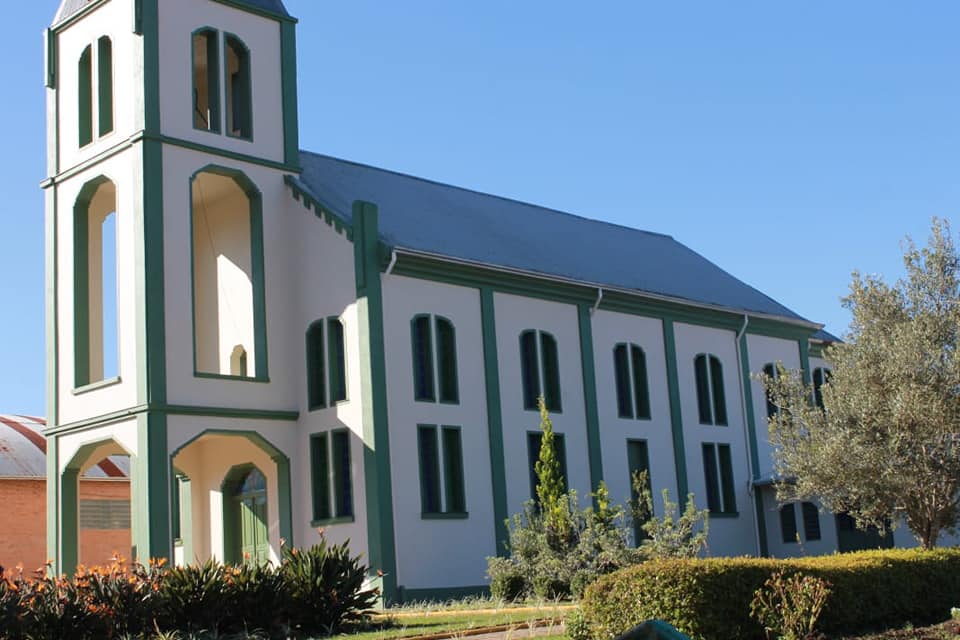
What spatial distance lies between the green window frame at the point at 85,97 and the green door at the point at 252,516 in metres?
9.17

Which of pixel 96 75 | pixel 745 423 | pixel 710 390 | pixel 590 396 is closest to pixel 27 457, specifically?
pixel 96 75

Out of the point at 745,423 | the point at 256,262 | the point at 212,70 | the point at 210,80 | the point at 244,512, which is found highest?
the point at 212,70

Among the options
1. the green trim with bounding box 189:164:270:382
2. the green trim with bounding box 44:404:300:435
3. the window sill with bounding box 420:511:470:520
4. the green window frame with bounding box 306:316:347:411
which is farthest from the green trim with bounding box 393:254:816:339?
the window sill with bounding box 420:511:470:520

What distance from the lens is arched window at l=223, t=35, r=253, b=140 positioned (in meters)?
29.5

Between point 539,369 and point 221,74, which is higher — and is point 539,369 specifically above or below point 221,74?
below

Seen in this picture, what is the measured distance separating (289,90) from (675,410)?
13.7 m

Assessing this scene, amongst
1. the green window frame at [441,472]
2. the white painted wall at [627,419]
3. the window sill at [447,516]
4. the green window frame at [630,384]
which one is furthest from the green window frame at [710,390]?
the window sill at [447,516]

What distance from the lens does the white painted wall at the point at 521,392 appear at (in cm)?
2961

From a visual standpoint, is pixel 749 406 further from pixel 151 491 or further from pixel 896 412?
pixel 151 491

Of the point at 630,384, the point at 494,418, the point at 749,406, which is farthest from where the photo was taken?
the point at 749,406

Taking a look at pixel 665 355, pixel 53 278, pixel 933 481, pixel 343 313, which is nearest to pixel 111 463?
pixel 53 278

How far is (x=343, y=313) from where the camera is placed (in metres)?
27.8

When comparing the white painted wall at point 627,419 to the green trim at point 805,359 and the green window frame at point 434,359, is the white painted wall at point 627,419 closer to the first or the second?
the green window frame at point 434,359

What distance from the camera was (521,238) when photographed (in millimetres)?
34375
